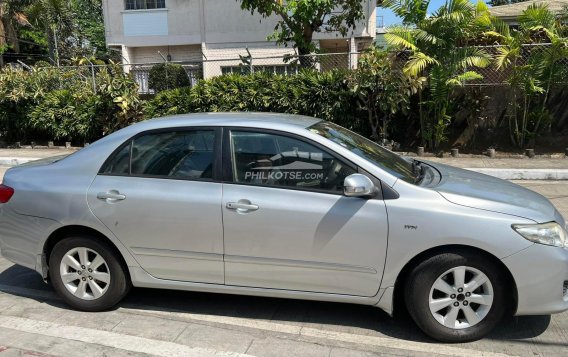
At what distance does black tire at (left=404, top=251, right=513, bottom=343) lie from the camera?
3.26m

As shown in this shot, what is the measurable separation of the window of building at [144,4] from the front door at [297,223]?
22485 mm

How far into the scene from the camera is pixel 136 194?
3746 mm

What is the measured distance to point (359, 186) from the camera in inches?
130

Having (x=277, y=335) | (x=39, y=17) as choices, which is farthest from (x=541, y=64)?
(x=39, y=17)

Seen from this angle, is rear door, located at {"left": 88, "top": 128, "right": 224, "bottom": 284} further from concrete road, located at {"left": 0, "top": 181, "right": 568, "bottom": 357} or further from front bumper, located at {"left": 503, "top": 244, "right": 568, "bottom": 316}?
front bumper, located at {"left": 503, "top": 244, "right": 568, "bottom": 316}

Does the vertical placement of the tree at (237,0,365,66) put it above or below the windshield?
above

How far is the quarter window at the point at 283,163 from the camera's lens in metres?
3.54

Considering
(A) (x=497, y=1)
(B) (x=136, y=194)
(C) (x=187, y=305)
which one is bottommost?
(C) (x=187, y=305)

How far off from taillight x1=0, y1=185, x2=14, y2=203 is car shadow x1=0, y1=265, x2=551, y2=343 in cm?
90

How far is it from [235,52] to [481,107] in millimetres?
14374

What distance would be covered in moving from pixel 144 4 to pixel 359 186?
77.6ft

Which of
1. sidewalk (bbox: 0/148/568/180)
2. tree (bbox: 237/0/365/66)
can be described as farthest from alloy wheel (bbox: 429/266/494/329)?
tree (bbox: 237/0/365/66)

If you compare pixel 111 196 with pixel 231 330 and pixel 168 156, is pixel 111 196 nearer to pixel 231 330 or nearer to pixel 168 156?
pixel 168 156

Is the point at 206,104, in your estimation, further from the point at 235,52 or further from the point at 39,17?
the point at 39,17
